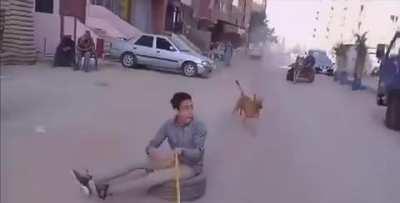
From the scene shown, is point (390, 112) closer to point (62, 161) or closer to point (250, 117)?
point (250, 117)

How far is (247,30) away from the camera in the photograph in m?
72.2

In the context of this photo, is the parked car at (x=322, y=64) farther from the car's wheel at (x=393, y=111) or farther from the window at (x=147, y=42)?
the car's wheel at (x=393, y=111)

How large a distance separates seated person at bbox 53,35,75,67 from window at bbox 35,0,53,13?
178cm

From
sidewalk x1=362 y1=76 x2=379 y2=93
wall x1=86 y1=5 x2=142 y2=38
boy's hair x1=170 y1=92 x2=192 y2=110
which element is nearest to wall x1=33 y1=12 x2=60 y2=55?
wall x1=86 y1=5 x2=142 y2=38

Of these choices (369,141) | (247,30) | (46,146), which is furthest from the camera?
(247,30)

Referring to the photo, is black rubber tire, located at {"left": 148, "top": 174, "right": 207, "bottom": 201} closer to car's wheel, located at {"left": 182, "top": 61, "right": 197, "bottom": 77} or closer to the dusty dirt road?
the dusty dirt road

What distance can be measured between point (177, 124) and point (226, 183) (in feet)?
3.53

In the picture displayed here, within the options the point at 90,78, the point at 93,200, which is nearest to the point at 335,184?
the point at 93,200

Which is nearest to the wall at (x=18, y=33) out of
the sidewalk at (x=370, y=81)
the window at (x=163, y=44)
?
the window at (x=163, y=44)

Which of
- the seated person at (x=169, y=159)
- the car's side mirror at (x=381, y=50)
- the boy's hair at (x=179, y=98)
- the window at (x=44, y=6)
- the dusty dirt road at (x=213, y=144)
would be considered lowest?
the dusty dirt road at (x=213, y=144)

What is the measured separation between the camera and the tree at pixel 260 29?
70375mm

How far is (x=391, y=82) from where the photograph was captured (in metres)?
12.2

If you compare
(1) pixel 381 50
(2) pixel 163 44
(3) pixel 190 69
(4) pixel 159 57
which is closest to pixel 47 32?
(4) pixel 159 57

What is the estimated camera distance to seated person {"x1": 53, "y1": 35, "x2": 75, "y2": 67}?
18516mm
